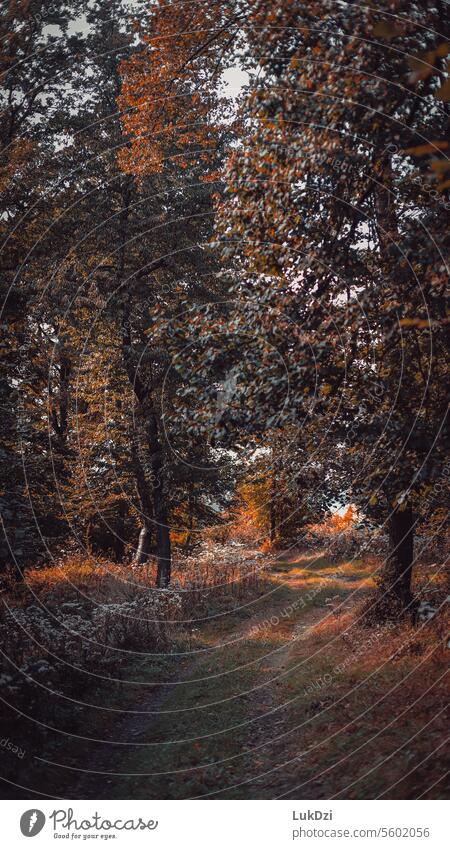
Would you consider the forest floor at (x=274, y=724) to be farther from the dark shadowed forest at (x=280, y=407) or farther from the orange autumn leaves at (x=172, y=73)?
the orange autumn leaves at (x=172, y=73)

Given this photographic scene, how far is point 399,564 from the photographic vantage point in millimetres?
11438

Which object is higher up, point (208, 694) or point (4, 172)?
point (4, 172)

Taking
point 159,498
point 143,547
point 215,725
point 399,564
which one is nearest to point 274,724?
point 215,725

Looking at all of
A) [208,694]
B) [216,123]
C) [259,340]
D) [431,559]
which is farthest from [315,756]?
[431,559]

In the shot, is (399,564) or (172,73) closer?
(172,73)

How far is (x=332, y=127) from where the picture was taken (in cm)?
758

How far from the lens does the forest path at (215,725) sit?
295 inches

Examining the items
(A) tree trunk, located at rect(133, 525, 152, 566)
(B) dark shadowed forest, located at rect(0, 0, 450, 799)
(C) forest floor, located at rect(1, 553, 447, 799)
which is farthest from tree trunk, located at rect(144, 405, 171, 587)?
(C) forest floor, located at rect(1, 553, 447, 799)

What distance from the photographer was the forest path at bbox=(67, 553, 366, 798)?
24.6ft

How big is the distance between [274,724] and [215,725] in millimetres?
927

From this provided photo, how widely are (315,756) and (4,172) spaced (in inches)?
528

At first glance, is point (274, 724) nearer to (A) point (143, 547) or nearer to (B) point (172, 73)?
(B) point (172, 73)

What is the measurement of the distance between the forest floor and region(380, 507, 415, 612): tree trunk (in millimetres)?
692
